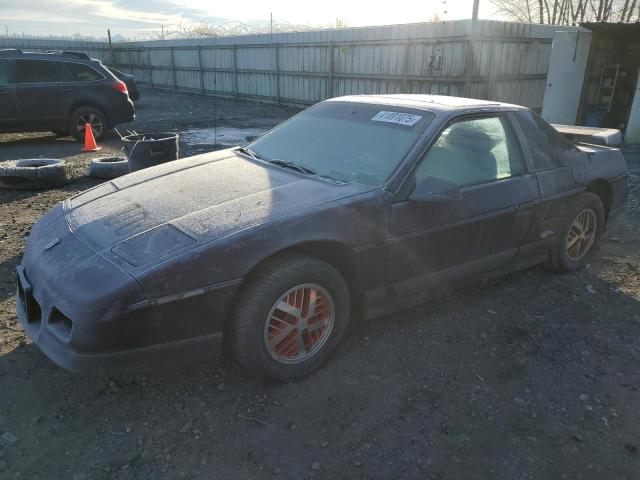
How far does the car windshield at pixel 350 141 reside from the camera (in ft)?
9.87

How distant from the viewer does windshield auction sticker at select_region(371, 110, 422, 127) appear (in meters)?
3.16

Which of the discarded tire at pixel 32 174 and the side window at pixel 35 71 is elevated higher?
the side window at pixel 35 71

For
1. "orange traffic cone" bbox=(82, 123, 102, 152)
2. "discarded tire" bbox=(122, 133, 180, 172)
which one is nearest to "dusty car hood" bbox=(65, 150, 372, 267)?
"discarded tire" bbox=(122, 133, 180, 172)

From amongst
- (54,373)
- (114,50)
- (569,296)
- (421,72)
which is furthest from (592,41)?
(114,50)

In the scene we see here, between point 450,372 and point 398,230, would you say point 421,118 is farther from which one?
point 450,372

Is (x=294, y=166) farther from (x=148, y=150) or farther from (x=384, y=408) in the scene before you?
(x=148, y=150)

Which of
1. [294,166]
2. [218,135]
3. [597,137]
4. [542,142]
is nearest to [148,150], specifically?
[294,166]

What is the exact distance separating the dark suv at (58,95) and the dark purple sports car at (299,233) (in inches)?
294

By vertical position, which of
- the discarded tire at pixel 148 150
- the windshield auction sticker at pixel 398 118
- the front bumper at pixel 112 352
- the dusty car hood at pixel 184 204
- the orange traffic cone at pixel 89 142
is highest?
the windshield auction sticker at pixel 398 118

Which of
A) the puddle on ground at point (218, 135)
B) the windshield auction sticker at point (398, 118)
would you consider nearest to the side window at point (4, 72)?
the puddle on ground at point (218, 135)

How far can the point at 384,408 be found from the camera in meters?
2.59

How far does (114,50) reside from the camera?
28.2m

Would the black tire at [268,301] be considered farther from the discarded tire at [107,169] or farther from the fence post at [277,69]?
the fence post at [277,69]

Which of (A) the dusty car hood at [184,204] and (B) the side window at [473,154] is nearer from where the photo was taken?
(A) the dusty car hood at [184,204]
